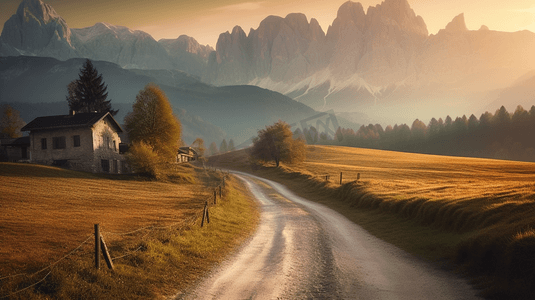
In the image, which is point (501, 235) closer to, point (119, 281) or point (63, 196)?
point (119, 281)

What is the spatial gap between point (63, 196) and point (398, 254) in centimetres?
2928

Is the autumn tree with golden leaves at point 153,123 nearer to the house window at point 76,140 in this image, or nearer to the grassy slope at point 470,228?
→ the house window at point 76,140

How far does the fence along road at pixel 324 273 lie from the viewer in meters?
12.3

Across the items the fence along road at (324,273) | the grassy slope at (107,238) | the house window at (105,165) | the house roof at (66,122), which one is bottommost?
the fence along road at (324,273)

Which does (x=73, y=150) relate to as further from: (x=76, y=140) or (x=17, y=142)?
(x=17, y=142)

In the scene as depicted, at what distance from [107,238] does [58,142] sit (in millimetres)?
48235

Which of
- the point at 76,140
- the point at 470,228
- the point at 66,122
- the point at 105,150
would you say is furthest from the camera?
the point at 105,150

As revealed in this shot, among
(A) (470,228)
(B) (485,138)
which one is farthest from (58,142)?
(B) (485,138)

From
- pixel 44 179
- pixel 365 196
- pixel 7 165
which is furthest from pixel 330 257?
pixel 7 165

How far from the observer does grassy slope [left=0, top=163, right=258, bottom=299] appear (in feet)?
36.8

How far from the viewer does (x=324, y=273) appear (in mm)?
14812

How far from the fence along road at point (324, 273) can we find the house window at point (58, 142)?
47.2 meters

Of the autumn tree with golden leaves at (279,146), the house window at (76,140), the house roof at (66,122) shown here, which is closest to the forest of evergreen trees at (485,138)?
the autumn tree with golden leaves at (279,146)

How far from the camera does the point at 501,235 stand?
13.7 metres
